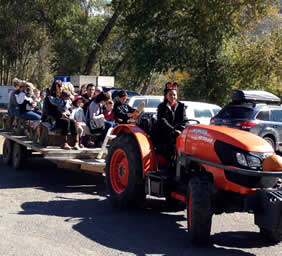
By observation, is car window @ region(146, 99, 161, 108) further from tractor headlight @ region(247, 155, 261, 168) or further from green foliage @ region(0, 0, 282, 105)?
tractor headlight @ region(247, 155, 261, 168)

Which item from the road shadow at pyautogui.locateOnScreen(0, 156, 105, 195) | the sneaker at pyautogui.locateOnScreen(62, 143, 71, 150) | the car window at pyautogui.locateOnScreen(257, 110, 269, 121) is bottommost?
the road shadow at pyautogui.locateOnScreen(0, 156, 105, 195)

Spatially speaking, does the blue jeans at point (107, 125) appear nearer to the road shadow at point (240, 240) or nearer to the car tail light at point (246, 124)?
the road shadow at point (240, 240)

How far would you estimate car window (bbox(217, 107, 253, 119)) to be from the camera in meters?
15.5

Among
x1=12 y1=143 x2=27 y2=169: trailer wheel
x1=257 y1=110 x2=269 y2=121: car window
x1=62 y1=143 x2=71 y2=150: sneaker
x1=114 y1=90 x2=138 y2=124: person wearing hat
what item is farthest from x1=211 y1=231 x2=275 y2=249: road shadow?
x1=257 y1=110 x2=269 y2=121: car window

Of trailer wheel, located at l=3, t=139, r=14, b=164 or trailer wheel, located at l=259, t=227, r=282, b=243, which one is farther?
trailer wheel, located at l=3, t=139, r=14, b=164

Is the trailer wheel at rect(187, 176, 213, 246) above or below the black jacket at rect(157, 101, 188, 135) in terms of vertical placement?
below

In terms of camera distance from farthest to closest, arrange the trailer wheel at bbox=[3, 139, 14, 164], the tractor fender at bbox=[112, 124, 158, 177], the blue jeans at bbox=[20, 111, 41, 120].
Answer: the trailer wheel at bbox=[3, 139, 14, 164], the blue jeans at bbox=[20, 111, 41, 120], the tractor fender at bbox=[112, 124, 158, 177]

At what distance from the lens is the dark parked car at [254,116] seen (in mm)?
Result: 15359

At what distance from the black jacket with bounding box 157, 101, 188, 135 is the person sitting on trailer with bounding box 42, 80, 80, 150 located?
2.64 metres

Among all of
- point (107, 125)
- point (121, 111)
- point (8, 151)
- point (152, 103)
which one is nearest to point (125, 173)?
point (107, 125)

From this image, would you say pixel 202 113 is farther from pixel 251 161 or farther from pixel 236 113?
pixel 251 161

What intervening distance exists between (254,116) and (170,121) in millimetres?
8106

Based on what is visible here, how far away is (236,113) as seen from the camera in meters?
15.6

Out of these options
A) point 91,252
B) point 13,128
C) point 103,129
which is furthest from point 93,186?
point 91,252
